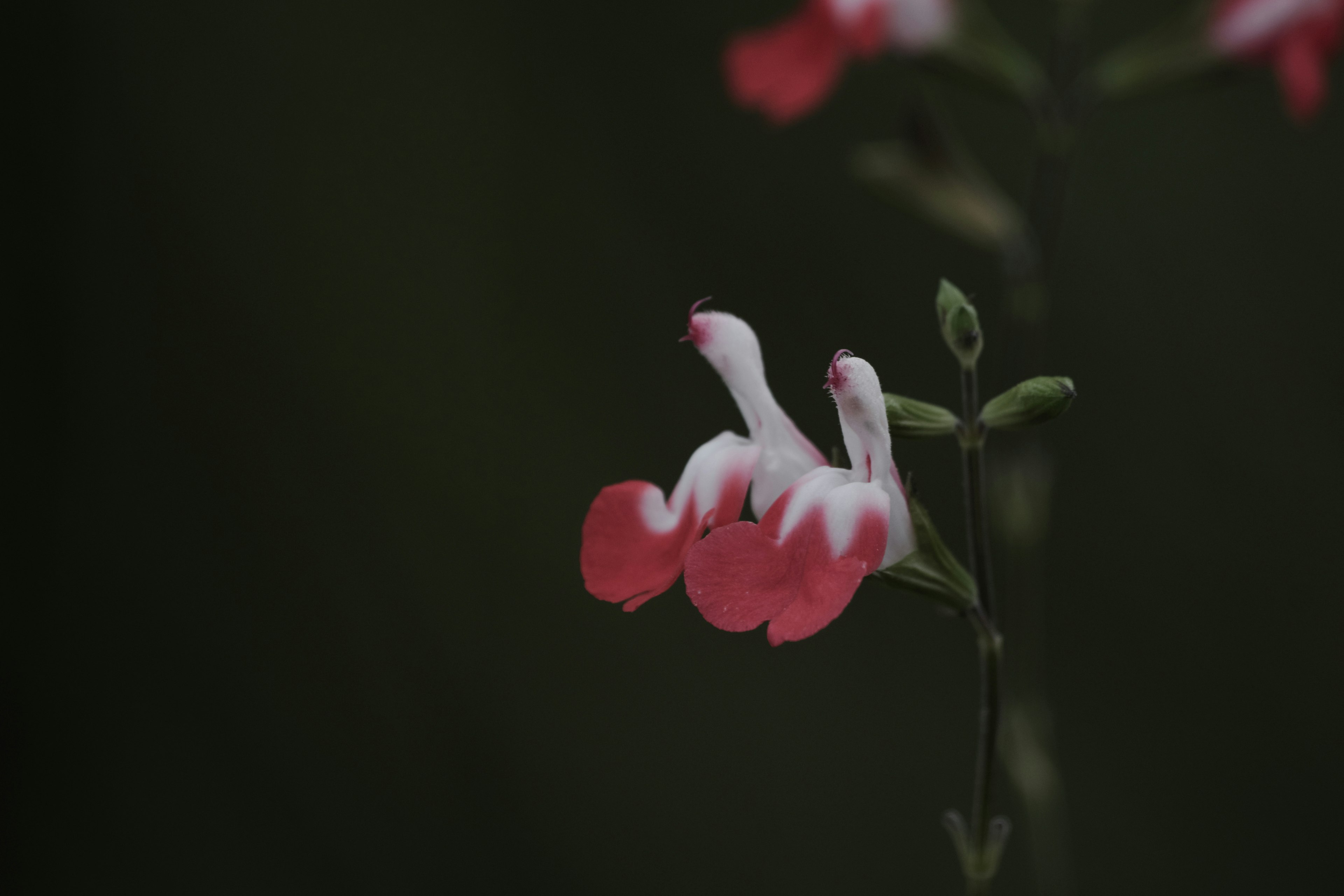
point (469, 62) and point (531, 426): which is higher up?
point (469, 62)

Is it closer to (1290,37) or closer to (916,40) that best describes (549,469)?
(916,40)

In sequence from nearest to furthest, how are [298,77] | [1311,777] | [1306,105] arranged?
[1306,105] → [1311,777] → [298,77]

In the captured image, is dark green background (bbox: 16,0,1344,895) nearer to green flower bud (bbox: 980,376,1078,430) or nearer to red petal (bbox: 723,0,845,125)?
red petal (bbox: 723,0,845,125)

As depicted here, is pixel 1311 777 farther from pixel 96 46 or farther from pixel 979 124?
pixel 96 46

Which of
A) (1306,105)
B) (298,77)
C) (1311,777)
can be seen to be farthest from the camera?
(298,77)

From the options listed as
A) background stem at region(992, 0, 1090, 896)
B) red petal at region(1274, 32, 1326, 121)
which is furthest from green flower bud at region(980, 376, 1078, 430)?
red petal at region(1274, 32, 1326, 121)

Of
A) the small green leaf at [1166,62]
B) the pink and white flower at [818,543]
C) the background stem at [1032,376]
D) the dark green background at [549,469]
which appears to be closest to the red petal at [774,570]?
the pink and white flower at [818,543]

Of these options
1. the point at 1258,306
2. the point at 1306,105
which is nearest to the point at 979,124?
the point at 1258,306
